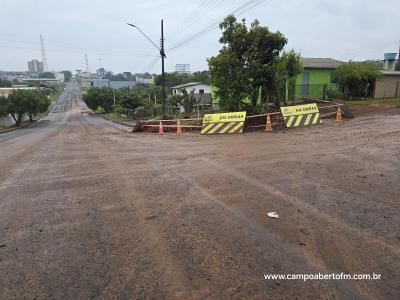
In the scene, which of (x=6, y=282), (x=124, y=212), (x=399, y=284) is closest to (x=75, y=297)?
(x=6, y=282)

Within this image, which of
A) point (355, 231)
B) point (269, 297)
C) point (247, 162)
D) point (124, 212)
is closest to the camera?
point (269, 297)

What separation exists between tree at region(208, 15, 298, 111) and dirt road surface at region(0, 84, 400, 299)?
450 inches

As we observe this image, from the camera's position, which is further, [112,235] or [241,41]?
A: [241,41]

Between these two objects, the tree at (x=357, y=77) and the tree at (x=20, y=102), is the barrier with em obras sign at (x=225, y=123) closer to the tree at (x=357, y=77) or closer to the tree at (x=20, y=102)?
the tree at (x=357, y=77)

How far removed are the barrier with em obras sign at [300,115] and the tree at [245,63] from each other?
2.12 meters

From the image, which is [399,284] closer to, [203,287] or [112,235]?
[203,287]

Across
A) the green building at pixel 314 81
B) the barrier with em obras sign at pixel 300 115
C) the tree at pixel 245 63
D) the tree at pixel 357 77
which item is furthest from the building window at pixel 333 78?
the barrier with em obras sign at pixel 300 115

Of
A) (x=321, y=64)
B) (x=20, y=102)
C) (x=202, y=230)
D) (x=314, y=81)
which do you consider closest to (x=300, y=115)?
(x=202, y=230)

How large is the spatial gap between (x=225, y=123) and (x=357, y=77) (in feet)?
57.7

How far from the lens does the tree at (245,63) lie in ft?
64.1

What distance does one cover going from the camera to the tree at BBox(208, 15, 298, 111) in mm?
19547

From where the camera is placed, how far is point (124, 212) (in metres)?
5.74

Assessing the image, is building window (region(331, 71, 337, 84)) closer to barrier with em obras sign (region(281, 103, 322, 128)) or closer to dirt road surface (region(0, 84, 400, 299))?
barrier with em obras sign (region(281, 103, 322, 128))

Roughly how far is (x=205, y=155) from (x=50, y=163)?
486cm
